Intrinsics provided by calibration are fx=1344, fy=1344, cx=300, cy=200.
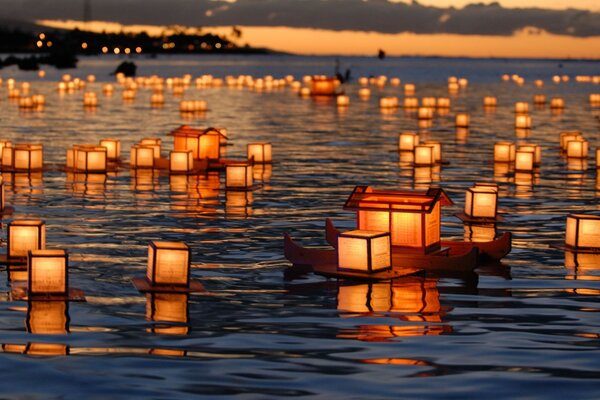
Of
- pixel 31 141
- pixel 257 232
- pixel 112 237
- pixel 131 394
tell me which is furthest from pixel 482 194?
Result: pixel 31 141

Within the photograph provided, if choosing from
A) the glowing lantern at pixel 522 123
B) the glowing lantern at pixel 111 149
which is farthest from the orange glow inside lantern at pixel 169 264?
the glowing lantern at pixel 522 123

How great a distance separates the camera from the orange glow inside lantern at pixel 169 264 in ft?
49.8

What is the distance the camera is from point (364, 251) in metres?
16.1

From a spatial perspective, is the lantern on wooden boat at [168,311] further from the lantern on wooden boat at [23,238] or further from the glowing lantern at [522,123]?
the glowing lantern at [522,123]

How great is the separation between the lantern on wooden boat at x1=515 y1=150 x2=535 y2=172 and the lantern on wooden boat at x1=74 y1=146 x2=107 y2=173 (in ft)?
31.8

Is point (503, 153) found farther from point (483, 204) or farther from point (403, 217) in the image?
point (403, 217)

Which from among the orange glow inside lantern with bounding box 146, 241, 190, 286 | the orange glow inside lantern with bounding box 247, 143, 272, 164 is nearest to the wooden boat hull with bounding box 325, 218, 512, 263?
the orange glow inside lantern with bounding box 146, 241, 190, 286

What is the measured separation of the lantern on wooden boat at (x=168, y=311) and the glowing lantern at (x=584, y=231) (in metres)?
6.40

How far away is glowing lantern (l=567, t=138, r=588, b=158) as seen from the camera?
1409 inches

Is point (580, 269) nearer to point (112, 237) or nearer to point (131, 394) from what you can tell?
point (112, 237)

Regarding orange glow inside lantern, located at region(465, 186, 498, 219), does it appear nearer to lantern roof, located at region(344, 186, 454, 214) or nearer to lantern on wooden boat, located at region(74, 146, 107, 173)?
lantern roof, located at region(344, 186, 454, 214)

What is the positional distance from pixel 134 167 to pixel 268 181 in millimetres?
3688

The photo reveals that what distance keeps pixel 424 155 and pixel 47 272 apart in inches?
788

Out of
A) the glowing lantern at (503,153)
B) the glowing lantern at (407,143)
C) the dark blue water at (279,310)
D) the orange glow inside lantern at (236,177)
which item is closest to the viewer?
the dark blue water at (279,310)
